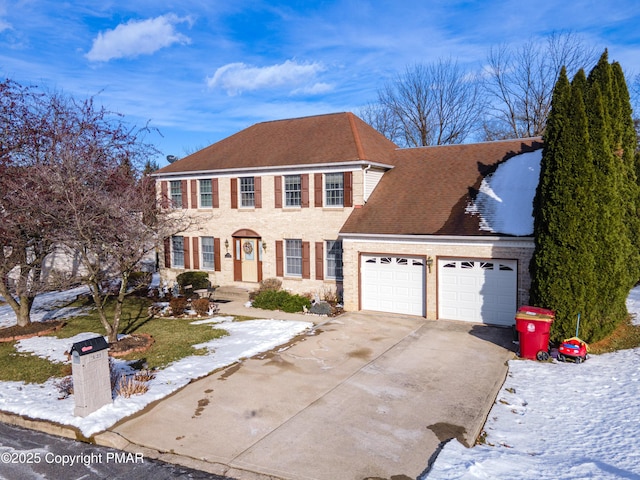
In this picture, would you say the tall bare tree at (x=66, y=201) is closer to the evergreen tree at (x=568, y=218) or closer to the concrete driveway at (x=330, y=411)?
the concrete driveway at (x=330, y=411)

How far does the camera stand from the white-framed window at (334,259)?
19.0 m

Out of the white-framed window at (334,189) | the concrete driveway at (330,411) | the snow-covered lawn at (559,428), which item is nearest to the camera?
the snow-covered lawn at (559,428)

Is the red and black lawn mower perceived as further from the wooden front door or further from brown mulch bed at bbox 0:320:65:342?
brown mulch bed at bbox 0:320:65:342

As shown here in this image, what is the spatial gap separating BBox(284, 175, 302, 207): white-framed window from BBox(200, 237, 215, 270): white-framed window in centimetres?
484

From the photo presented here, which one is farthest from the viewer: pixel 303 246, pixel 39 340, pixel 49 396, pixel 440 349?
pixel 303 246

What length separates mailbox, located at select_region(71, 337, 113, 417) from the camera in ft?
28.2

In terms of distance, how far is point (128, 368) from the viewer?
1134cm

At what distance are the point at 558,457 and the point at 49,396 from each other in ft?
31.0

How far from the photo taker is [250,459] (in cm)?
719

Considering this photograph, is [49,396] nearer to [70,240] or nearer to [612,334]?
[70,240]

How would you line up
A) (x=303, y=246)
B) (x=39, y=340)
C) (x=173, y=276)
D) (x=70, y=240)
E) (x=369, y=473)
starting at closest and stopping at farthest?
(x=369, y=473) < (x=70, y=240) < (x=39, y=340) < (x=303, y=246) < (x=173, y=276)

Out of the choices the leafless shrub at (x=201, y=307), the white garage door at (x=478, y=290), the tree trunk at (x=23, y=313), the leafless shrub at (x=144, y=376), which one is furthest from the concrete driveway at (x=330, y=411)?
the tree trunk at (x=23, y=313)

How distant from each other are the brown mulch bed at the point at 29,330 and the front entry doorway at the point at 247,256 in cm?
754

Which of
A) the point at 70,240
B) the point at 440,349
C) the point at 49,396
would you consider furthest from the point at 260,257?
the point at 49,396
